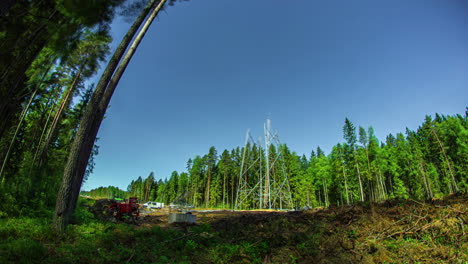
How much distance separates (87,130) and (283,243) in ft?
22.4

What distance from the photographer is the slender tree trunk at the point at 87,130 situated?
589 cm

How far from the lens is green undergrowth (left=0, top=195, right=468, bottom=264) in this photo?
3871 mm

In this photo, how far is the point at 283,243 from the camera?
207 inches

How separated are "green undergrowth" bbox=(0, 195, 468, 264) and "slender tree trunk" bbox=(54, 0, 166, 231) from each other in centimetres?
64

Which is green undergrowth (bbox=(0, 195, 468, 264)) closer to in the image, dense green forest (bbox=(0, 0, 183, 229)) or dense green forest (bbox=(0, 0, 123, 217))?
dense green forest (bbox=(0, 0, 183, 229))

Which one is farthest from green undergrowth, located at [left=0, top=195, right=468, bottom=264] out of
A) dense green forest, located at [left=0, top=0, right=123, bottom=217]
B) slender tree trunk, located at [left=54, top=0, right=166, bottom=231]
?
dense green forest, located at [left=0, top=0, right=123, bottom=217]

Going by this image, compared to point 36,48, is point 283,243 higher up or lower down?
lower down

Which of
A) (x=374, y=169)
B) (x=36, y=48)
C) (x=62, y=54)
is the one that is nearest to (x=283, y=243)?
(x=62, y=54)

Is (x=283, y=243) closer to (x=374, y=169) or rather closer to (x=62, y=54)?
(x=62, y=54)

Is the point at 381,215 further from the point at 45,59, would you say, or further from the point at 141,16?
the point at 45,59

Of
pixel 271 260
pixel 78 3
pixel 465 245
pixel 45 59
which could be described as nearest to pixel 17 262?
pixel 271 260

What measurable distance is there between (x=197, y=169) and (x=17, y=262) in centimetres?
5094

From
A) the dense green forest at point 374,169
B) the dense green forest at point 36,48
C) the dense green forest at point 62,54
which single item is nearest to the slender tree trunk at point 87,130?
the dense green forest at point 62,54

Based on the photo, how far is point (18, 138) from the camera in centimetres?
1479
